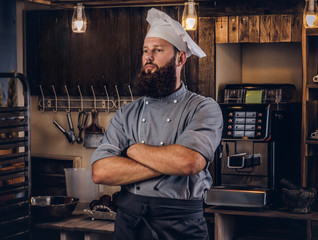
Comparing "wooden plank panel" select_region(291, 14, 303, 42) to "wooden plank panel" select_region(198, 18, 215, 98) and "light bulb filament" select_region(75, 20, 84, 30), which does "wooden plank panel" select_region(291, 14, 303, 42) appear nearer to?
"wooden plank panel" select_region(198, 18, 215, 98)

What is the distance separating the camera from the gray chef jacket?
2.42m

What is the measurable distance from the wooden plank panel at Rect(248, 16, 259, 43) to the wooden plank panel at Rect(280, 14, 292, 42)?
188 millimetres

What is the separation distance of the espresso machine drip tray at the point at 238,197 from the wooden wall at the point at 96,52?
32.6 inches

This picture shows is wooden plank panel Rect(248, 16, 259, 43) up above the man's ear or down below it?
above

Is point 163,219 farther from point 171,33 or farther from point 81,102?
point 81,102

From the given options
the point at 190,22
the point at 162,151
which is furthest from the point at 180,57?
the point at 190,22

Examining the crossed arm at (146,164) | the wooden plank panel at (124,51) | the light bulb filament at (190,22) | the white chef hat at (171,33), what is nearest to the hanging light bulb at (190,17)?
the light bulb filament at (190,22)

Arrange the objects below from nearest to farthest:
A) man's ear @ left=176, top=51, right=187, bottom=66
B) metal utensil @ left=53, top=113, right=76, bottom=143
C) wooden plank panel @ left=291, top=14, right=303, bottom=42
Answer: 1. man's ear @ left=176, top=51, right=187, bottom=66
2. wooden plank panel @ left=291, top=14, right=303, bottom=42
3. metal utensil @ left=53, top=113, right=76, bottom=143

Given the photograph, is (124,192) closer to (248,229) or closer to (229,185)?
(229,185)

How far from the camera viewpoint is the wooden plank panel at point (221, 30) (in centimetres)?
418

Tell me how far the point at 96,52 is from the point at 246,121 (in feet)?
5.04

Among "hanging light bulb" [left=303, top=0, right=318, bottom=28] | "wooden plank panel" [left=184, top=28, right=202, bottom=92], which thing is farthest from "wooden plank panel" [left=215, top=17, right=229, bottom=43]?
"hanging light bulb" [left=303, top=0, right=318, bottom=28]

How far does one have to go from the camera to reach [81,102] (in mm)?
4742

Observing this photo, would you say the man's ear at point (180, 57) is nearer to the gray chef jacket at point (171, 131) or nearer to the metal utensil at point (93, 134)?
the gray chef jacket at point (171, 131)
